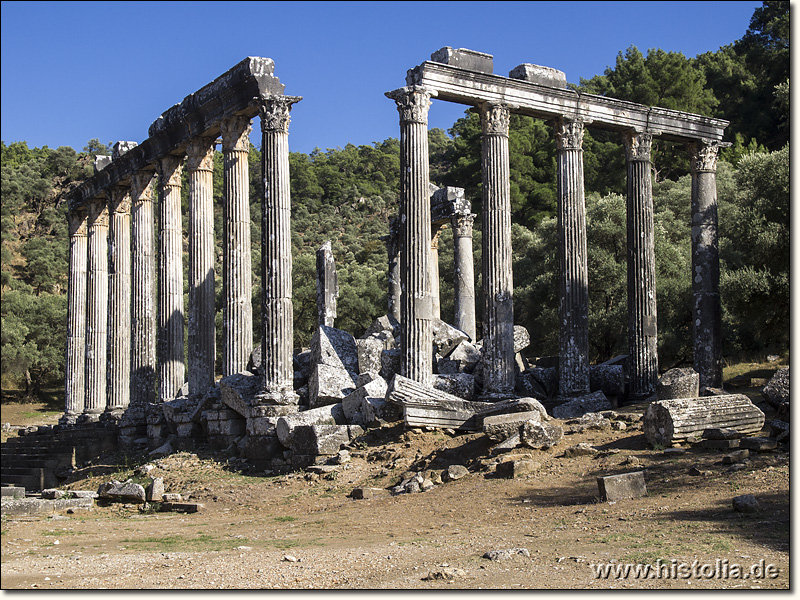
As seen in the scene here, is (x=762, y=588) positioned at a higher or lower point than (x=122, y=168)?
lower

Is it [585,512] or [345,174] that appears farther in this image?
[345,174]

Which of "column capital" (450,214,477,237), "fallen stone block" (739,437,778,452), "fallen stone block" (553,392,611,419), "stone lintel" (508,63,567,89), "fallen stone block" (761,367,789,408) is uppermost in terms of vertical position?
"stone lintel" (508,63,567,89)

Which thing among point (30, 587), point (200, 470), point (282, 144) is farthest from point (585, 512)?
point (282, 144)

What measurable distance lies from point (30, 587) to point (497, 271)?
15121 millimetres

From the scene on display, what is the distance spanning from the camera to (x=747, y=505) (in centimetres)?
1116

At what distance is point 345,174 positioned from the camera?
76375mm

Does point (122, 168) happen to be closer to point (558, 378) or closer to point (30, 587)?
point (558, 378)

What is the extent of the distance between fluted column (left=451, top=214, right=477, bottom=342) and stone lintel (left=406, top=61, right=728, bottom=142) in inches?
238

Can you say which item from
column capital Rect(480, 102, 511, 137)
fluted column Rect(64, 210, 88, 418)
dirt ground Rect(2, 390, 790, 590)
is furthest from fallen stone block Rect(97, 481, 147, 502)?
fluted column Rect(64, 210, 88, 418)

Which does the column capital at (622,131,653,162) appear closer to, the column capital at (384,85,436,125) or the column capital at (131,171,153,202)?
the column capital at (384,85,436,125)

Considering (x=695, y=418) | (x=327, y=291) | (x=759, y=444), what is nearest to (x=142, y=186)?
(x=327, y=291)

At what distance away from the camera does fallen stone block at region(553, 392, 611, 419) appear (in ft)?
71.3

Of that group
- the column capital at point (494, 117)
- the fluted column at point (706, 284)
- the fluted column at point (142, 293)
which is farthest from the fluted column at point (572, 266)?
the fluted column at point (142, 293)

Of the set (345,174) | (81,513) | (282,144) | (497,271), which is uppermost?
(345,174)
